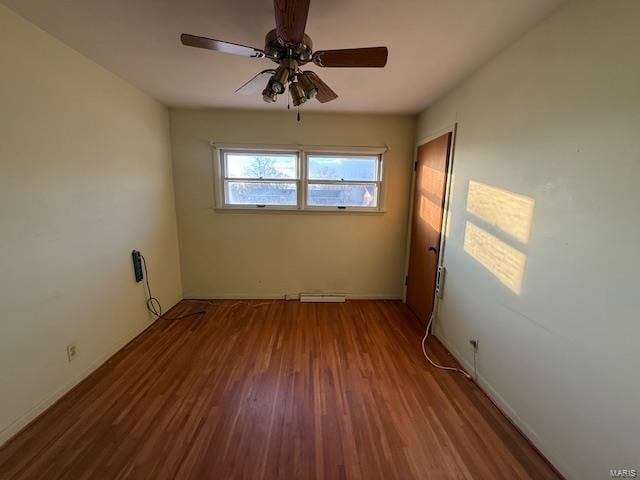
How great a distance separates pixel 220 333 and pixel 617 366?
111 inches

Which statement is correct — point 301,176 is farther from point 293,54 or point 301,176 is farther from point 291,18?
point 291,18

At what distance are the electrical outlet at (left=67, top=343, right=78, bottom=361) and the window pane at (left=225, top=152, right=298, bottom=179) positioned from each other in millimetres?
2240

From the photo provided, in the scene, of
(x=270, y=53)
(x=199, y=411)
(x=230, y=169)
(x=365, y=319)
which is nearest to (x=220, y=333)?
(x=199, y=411)

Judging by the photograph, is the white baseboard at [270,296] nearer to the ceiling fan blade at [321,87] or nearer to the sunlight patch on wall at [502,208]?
the sunlight patch on wall at [502,208]

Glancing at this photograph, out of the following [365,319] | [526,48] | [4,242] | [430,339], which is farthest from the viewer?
[365,319]

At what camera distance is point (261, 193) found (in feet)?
10.6

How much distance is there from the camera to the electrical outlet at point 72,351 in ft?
5.81

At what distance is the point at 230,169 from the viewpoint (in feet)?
10.4

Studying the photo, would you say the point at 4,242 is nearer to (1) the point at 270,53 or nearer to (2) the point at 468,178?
(1) the point at 270,53

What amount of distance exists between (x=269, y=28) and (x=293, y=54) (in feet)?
1.11

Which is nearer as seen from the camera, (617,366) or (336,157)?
(617,366)

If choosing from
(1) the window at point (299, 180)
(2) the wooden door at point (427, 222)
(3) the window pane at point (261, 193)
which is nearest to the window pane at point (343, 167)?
(1) the window at point (299, 180)

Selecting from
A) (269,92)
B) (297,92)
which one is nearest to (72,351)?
(269,92)

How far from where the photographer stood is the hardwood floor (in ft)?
4.26
